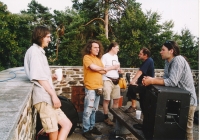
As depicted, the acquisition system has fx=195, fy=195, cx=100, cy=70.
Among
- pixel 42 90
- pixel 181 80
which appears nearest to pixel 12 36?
pixel 42 90

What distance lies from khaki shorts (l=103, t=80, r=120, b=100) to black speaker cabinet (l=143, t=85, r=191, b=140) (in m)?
1.85

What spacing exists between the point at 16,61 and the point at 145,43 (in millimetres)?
9872

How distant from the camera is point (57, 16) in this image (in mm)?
15211

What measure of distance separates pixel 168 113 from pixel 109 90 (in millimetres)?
2000

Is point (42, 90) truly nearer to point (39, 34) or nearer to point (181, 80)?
point (39, 34)

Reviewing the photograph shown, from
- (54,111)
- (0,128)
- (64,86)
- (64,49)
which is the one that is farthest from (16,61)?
(0,128)

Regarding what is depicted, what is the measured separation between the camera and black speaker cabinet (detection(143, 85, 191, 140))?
2150mm

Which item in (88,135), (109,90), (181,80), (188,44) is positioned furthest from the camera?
(188,44)

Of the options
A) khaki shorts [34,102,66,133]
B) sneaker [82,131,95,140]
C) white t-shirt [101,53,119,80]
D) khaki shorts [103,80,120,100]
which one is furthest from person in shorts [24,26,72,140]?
white t-shirt [101,53,119,80]

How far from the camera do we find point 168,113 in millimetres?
2258

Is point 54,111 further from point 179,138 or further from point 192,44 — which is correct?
point 192,44

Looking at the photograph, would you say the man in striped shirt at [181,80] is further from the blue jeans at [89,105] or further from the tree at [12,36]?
the tree at [12,36]

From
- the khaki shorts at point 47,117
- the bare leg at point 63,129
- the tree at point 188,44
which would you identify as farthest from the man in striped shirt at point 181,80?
the tree at point 188,44

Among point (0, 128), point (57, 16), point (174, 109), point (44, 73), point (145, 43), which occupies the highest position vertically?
point (57, 16)
